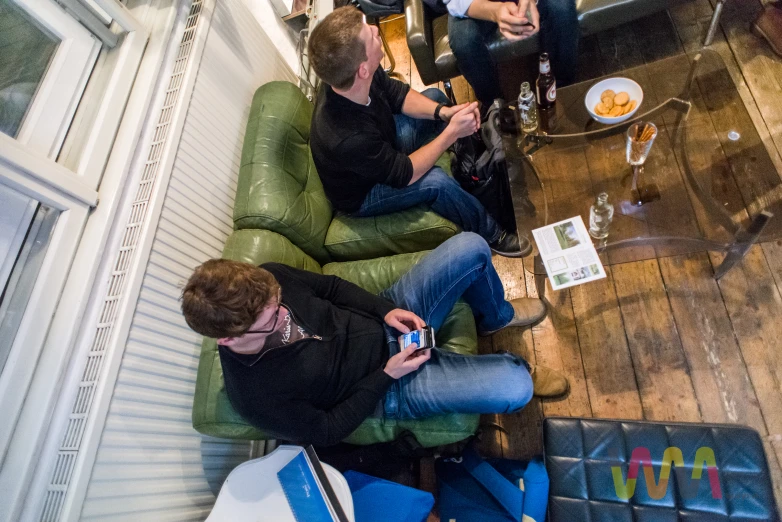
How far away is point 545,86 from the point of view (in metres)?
1.80

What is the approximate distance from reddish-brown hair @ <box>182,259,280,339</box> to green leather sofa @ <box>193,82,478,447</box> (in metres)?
0.33

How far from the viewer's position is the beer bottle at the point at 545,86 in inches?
68.8

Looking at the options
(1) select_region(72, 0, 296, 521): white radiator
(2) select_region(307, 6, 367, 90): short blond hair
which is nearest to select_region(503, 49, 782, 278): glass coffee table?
(2) select_region(307, 6, 367, 90): short blond hair

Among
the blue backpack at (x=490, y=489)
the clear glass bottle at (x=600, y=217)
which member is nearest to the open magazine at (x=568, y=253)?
the clear glass bottle at (x=600, y=217)

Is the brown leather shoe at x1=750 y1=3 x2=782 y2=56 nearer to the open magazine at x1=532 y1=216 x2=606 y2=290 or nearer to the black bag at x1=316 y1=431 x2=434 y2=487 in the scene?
the open magazine at x1=532 y1=216 x2=606 y2=290

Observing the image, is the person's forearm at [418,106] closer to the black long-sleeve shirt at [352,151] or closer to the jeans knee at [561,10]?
the black long-sleeve shirt at [352,151]

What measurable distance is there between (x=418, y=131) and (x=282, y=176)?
708 mm

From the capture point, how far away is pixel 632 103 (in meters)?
1.73

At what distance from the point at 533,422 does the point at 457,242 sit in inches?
32.9

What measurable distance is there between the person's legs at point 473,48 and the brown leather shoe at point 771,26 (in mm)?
1324

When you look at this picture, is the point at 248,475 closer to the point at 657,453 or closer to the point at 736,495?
the point at 657,453

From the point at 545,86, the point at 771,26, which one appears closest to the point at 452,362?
the point at 545,86

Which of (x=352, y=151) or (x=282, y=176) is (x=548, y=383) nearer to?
(x=352, y=151)

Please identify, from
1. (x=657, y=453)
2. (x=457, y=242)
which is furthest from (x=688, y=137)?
(x=657, y=453)
